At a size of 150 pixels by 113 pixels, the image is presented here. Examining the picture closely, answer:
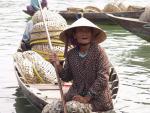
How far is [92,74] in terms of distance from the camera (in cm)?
505

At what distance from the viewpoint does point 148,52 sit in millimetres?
11352

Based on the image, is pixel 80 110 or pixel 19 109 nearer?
pixel 80 110

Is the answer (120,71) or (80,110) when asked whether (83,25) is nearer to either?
(80,110)

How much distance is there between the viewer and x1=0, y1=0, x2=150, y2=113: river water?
7395 millimetres

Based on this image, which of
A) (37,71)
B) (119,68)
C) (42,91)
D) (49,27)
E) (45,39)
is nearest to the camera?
(42,91)

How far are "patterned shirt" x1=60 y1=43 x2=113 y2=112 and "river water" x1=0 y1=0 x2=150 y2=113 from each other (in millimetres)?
1198

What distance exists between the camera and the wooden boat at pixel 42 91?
239 inches

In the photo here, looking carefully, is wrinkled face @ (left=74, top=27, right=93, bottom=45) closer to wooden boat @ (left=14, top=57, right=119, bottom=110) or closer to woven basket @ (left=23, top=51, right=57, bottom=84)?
wooden boat @ (left=14, top=57, right=119, bottom=110)

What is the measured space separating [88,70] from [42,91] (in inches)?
72.3

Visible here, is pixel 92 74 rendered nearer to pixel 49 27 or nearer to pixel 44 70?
pixel 44 70

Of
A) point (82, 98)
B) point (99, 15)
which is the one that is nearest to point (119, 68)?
point (82, 98)

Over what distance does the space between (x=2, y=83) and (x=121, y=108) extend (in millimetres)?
2660

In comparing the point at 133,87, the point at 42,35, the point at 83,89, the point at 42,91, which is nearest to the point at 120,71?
the point at 133,87

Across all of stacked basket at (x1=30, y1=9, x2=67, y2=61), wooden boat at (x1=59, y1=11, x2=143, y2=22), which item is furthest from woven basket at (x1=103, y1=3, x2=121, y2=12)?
stacked basket at (x1=30, y1=9, x2=67, y2=61)
